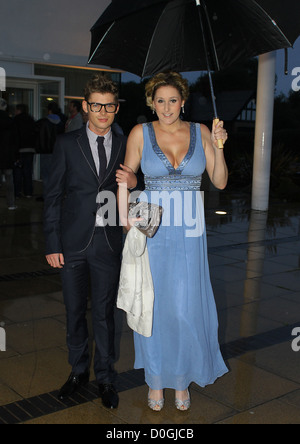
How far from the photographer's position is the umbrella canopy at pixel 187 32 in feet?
11.4

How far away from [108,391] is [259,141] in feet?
31.9

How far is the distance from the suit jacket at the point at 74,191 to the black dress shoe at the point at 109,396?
913 mm

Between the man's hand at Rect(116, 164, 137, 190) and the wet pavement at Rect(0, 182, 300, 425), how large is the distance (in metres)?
1.44

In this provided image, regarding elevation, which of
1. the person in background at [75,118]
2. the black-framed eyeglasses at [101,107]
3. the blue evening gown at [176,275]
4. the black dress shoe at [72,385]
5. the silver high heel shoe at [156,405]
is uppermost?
the person in background at [75,118]

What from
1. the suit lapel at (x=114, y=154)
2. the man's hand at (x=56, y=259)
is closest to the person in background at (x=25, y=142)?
the suit lapel at (x=114, y=154)

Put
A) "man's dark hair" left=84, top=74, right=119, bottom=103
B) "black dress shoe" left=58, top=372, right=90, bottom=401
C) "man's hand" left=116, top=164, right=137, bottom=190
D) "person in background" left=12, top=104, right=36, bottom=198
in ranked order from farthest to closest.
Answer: "person in background" left=12, top=104, right=36, bottom=198
"black dress shoe" left=58, top=372, right=90, bottom=401
"man's dark hair" left=84, top=74, right=119, bottom=103
"man's hand" left=116, top=164, right=137, bottom=190

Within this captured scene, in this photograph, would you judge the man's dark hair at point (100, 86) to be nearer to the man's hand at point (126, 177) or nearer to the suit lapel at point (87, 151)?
the suit lapel at point (87, 151)

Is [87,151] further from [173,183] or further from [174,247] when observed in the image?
[174,247]

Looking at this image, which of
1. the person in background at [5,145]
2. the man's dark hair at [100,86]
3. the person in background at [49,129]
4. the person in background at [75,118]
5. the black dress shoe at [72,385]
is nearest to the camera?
the man's dark hair at [100,86]

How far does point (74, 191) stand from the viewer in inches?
136

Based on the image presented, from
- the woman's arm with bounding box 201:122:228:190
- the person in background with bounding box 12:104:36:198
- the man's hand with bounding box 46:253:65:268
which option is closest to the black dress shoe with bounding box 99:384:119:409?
the man's hand with bounding box 46:253:65:268

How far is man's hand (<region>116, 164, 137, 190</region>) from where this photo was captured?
3271mm

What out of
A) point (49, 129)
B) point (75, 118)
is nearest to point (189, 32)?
point (75, 118)

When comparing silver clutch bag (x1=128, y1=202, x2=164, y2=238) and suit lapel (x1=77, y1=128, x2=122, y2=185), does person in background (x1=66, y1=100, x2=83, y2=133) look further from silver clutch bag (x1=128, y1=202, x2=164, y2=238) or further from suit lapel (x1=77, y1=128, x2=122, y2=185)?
silver clutch bag (x1=128, y1=202, x2=164, y2=238)
